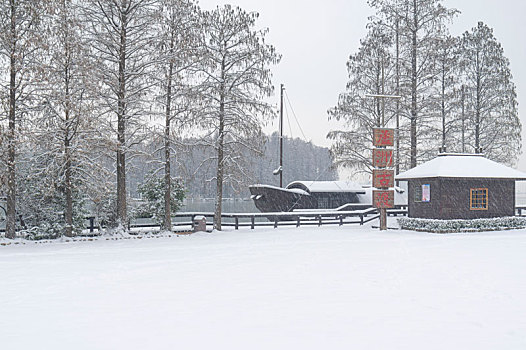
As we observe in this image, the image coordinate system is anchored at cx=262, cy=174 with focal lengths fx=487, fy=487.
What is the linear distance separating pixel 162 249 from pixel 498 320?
12124 mm

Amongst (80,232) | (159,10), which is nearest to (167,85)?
(159,10)

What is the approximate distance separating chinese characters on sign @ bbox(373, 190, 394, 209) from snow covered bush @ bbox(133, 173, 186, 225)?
942 centimetres

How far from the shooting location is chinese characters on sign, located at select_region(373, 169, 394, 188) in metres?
23.9

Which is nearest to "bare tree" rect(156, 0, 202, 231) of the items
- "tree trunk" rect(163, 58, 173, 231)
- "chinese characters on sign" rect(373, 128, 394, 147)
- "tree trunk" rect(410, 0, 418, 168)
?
"tree trunk" rect(163, 58, 173, 231)

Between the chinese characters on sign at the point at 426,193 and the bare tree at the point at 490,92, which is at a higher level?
the bare tree at the point at 490,92

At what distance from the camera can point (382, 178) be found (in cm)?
2392

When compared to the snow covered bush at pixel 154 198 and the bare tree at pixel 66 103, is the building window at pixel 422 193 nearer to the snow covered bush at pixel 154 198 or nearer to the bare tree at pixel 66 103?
the snow covered bush at pixel 154 198

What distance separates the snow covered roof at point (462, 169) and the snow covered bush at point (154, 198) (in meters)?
11.8

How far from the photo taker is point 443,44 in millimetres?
27844

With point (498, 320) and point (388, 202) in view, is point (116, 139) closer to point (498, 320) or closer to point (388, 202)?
point (388, 202)

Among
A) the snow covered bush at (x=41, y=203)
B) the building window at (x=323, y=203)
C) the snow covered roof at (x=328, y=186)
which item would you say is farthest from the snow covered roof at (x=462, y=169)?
the snow covered bush at (x=41, y=203)

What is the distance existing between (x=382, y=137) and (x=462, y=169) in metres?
4.30

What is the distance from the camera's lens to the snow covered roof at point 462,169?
77.4 feet

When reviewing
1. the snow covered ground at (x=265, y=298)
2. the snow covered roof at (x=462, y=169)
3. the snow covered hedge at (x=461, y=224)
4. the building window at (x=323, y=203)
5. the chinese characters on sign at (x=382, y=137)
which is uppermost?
the chinese characters on sign at (x=382, y=137)
